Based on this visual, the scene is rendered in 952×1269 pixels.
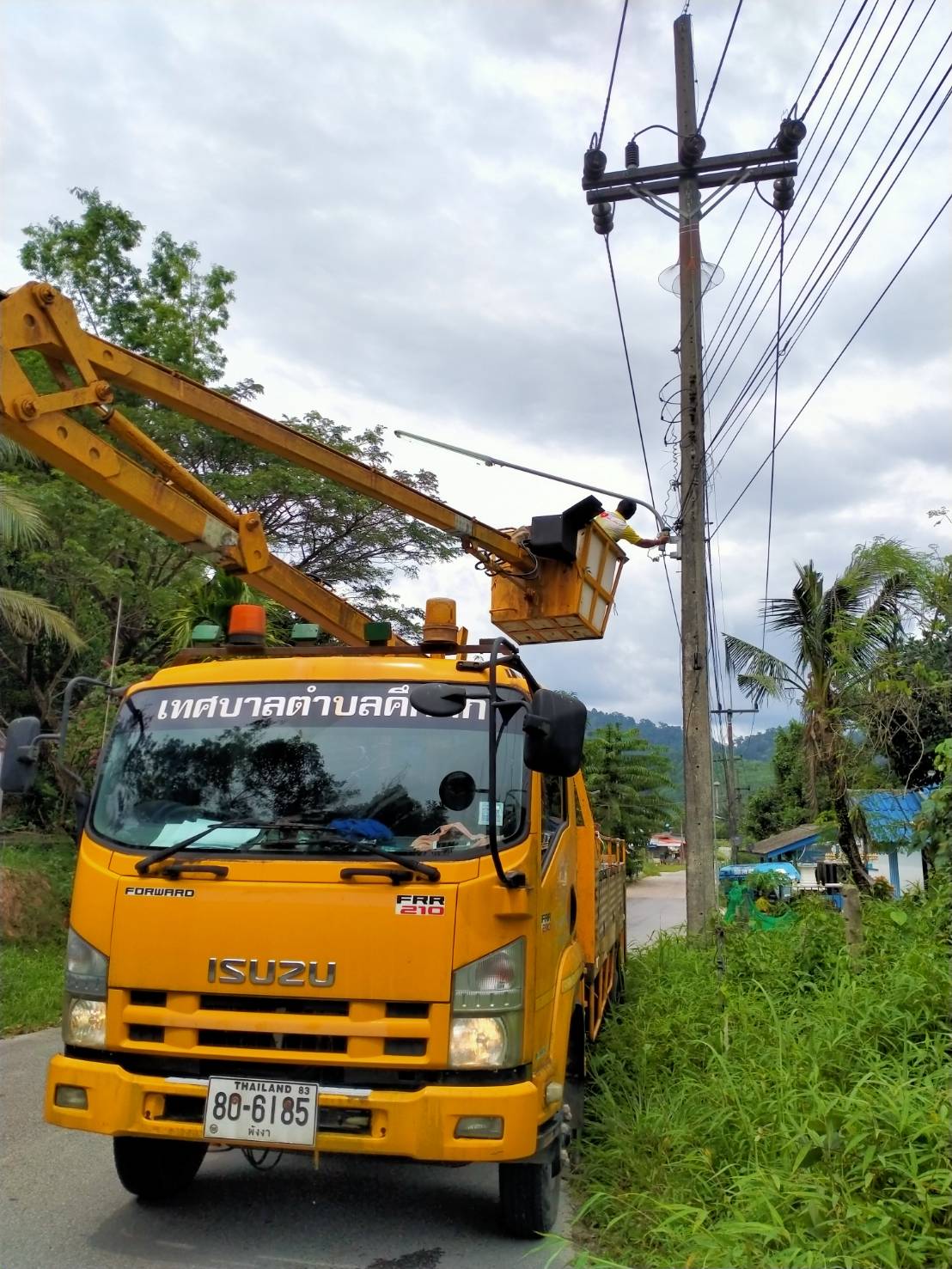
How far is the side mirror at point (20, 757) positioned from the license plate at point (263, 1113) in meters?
1.59

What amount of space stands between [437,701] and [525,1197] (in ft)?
6.41

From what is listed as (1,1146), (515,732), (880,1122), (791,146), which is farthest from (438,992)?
(791,146)

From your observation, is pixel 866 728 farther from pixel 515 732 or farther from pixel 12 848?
pixel 12 848

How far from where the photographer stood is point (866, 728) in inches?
491

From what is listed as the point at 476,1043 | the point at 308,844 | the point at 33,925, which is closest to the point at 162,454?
the point at 308,844

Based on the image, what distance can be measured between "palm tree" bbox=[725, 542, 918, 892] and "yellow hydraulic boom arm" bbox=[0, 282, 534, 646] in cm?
777

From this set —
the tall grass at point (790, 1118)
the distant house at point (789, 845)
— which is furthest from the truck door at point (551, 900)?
the distant house at point (789, 845)

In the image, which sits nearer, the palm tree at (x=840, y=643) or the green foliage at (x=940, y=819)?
the green foliage at (x=940, y=819)

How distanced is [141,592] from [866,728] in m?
10.2

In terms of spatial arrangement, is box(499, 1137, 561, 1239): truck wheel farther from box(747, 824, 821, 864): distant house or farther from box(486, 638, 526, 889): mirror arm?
box(747, 824, 821, 864): distant house

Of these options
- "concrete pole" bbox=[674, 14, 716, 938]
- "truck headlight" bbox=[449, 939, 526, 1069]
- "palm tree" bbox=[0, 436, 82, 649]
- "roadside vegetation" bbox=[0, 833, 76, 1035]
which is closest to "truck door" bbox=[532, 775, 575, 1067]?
"truck headlight" bbox=[449, 939, 526, 1069]

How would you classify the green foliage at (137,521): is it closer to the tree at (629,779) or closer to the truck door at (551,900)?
the truck door at (551,900)

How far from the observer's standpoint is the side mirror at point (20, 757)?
4.29 meters

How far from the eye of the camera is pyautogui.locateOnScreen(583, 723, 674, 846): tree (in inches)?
1519
